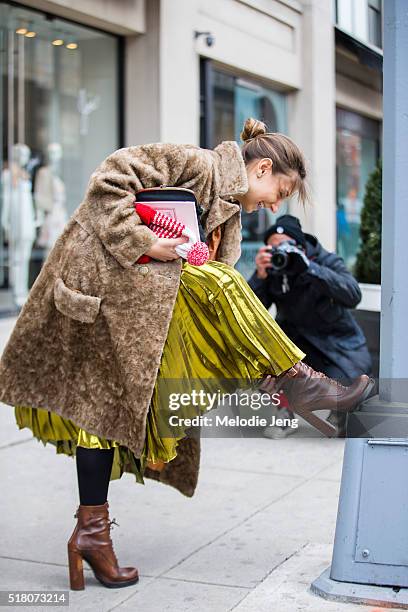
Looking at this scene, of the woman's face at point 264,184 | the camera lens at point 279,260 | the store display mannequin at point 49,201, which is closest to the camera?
the woman's face at point 264,184

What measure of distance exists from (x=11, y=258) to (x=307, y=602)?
22.4 feet

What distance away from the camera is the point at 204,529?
4.05 m

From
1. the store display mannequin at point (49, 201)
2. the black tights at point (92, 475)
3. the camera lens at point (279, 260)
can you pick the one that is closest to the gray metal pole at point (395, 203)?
the black tights at point (92, 475)

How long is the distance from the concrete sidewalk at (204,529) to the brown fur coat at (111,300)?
648mm

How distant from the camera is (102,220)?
305 cm

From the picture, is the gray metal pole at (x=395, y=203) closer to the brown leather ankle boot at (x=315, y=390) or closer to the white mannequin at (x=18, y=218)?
the brown leather ankle boot at (x=315, y=390)

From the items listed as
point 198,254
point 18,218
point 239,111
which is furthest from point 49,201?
point 198,254

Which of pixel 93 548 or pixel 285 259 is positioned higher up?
pixel 285 259

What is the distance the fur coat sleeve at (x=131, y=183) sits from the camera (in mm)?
3002

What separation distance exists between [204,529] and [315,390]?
1.23 m

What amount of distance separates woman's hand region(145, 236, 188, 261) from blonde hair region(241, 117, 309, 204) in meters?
0.47

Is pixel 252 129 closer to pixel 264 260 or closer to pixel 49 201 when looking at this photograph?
A: pixel 264 260

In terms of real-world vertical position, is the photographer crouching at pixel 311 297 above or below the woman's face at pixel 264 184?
below

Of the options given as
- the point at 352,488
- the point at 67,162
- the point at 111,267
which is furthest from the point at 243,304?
the point at 67,162
